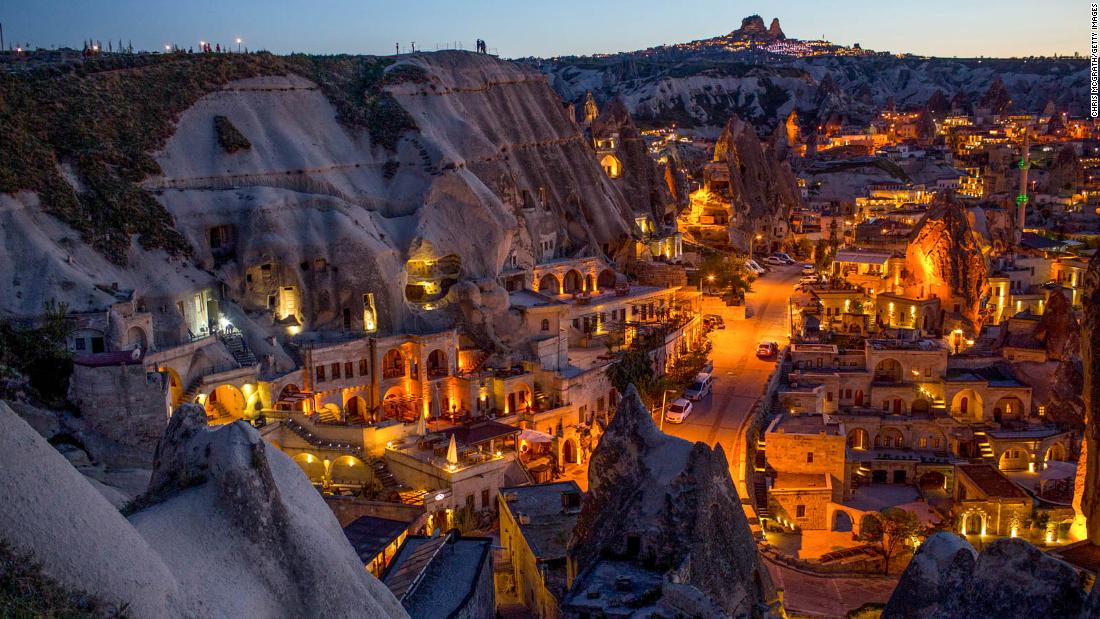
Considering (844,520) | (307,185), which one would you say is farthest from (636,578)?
(307,185)

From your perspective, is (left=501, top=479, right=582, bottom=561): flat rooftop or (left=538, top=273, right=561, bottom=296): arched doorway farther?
(left=538, top=273, right=561, bottom=296): arched doorway

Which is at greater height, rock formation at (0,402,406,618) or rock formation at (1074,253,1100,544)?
rock formation at (0,402,406,618)

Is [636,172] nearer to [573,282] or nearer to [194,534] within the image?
[573,282]

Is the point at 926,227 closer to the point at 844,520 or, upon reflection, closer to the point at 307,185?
the point at 844,520

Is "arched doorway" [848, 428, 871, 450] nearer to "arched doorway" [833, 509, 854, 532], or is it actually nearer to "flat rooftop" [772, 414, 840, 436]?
"flat rooftop" [772, 414, 840, 436]

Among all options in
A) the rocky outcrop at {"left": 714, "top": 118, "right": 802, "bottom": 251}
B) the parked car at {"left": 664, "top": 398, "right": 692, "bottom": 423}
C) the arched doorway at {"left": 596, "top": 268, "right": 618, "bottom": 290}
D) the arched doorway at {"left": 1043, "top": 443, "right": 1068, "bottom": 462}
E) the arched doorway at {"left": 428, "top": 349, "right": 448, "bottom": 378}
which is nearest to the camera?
the parked car at {"left": 664, "top": 398, "right": 692, "bottom": 423}

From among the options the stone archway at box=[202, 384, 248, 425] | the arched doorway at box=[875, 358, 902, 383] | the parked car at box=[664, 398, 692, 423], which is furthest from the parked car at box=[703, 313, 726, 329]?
the stone archway at box=[202, 384, 248, 425]

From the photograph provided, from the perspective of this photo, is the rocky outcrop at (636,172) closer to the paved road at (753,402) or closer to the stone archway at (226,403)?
the paved road at (753,402)

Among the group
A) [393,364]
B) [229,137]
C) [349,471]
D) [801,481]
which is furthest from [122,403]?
[801,481]
